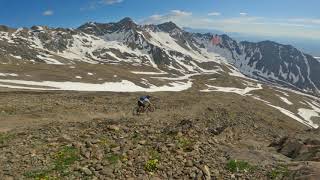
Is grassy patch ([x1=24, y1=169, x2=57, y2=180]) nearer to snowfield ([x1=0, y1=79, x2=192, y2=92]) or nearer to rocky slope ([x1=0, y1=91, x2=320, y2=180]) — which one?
rocky slope ([x1=0, y1=91, x2=320, y2=180])

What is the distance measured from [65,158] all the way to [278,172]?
1014 cm

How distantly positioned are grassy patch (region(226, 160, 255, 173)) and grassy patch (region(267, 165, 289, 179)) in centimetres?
95

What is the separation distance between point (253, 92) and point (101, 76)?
68.1 metres

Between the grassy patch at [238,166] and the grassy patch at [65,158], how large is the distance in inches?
291

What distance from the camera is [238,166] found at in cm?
1938

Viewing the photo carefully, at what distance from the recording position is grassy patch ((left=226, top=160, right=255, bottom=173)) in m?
19.1

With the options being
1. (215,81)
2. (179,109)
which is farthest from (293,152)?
(215,81)

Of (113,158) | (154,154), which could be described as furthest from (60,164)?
(154,154)

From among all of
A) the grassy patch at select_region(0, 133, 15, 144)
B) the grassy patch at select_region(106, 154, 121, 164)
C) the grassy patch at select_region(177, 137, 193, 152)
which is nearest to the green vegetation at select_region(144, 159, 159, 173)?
the grassy patch at select_region(106, 154, 121, 164)

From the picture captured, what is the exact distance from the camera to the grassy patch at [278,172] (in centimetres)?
1845

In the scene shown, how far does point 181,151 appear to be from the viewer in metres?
20.1

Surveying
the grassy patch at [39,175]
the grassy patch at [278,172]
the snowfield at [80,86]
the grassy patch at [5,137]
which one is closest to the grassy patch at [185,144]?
the grassy patch at [278,172]

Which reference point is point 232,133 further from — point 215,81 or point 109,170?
point 215,81

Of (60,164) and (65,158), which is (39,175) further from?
(65,158)
